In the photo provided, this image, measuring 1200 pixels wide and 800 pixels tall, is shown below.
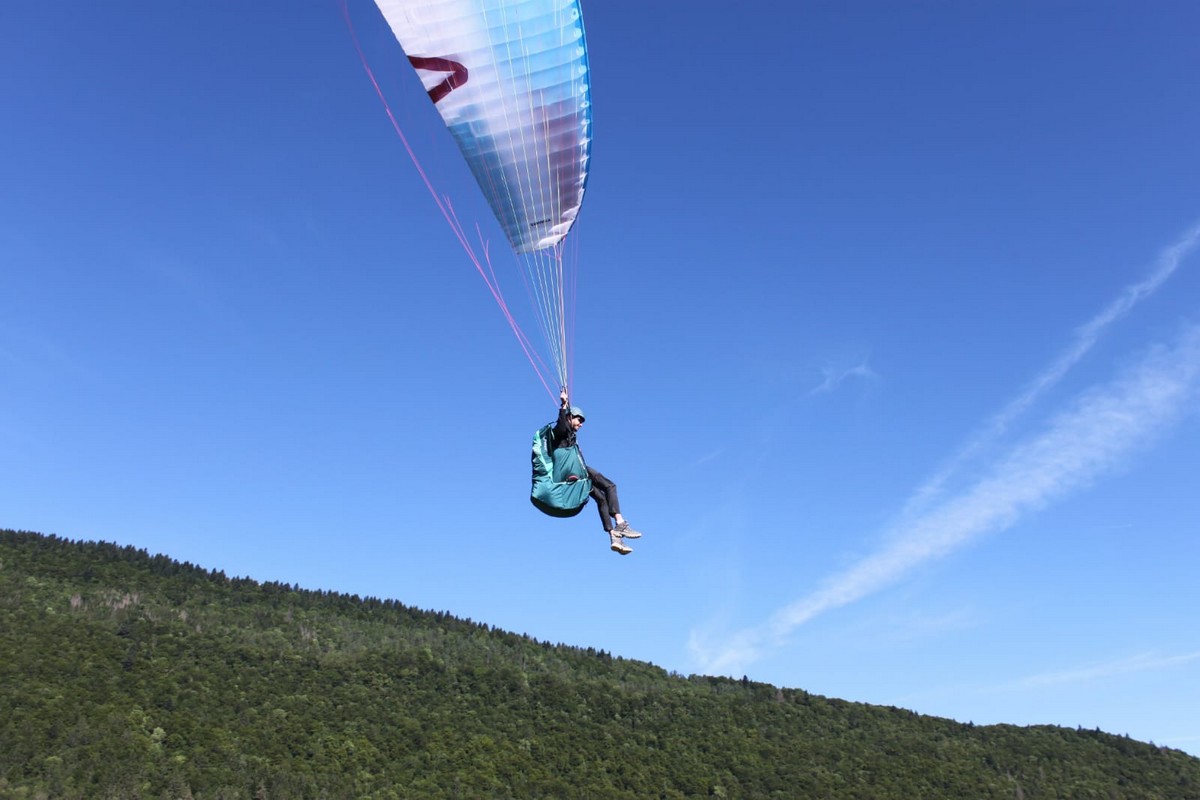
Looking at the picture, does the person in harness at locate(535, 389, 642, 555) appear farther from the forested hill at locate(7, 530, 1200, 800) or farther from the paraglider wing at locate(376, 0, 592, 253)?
the forested hill at locate(7, 530, 1200, 800)

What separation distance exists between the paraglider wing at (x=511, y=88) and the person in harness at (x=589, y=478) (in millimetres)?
3421

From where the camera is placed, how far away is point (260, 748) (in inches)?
3297

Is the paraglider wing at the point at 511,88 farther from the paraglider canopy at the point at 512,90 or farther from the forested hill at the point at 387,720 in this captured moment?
the forested hill at the point at 387,720

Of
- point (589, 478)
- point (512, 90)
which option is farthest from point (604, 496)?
point (512, 90)

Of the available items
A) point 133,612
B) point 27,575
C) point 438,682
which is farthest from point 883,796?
point 27,575

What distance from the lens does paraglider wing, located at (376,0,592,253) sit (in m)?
15.6

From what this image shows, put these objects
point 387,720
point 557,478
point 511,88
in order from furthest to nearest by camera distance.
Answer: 1. point 387,720
2. point 511,88
3. point 557,478

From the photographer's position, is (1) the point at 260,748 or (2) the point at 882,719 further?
(2) the point at 882,719

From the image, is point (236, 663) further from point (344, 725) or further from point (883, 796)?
point (883, 796)

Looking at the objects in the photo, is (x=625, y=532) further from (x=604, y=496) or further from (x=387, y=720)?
(x=387, y=720)

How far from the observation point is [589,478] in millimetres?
15969

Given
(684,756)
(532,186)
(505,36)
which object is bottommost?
(532,186)

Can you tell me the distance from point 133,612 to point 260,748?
37.8 metres

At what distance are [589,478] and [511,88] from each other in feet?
19.9
